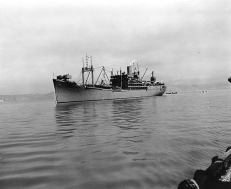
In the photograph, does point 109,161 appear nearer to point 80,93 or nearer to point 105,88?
point 80,93

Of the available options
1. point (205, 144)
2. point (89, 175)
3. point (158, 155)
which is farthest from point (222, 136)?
point (89, 175)

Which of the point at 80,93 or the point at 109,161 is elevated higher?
the point at 80,93

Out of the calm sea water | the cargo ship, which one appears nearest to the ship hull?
the cargo ship

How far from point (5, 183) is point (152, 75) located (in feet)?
280

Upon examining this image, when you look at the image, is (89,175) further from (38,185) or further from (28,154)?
(28,154)

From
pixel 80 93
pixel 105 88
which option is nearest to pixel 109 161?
pixel 80 93

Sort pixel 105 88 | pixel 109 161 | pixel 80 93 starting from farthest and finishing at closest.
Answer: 1. pixel 105 88
2. pixel 80 93
3. pixel 109 161

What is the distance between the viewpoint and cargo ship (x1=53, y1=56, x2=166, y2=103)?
49.2 metres

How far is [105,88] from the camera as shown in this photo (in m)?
63.4

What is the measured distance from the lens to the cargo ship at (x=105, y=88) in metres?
49.2

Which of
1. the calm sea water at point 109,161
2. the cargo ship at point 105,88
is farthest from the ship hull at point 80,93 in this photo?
the calm sea water at point 109,161

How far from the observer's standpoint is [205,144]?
7.60 meters

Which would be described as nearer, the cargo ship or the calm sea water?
the calm sea water

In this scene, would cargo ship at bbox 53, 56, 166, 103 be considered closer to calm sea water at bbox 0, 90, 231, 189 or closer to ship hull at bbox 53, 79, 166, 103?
ship hull at bbox 53, 79, 166, 103
